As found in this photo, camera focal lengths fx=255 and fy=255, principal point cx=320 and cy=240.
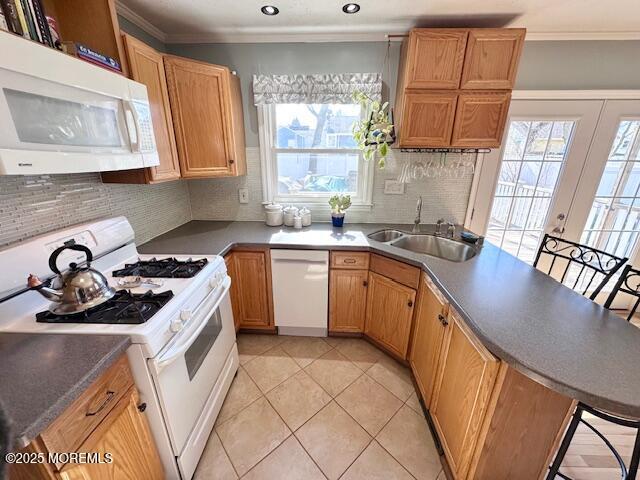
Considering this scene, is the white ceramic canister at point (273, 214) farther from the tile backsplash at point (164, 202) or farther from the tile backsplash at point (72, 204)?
the tile backsplash at point (72, 204)

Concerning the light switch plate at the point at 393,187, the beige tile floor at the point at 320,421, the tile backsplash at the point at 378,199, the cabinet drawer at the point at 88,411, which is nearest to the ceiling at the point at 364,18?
the tile backsplash at the point at 378,199

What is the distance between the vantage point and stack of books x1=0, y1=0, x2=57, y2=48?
88cm

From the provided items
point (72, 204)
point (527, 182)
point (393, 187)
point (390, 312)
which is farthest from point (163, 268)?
point (527, 182)

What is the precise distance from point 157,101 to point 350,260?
165cm

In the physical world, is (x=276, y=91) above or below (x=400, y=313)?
above

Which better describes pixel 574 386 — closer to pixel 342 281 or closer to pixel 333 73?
pixel 342 281

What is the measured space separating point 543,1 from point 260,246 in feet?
7.54

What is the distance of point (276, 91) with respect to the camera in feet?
6.81

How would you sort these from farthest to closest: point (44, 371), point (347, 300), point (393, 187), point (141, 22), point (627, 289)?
point (393, 187)
point (347, 300)
point (141, 22)
point (627, 289)
point (44, 371)

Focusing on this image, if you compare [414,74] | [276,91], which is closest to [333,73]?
[276,91]

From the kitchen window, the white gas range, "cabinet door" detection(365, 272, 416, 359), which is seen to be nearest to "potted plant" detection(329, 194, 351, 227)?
the kitchen window

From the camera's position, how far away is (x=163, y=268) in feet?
4.65

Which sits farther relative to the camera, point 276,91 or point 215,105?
point 276,91

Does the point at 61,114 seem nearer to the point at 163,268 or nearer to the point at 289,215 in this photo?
the point at 163,268
